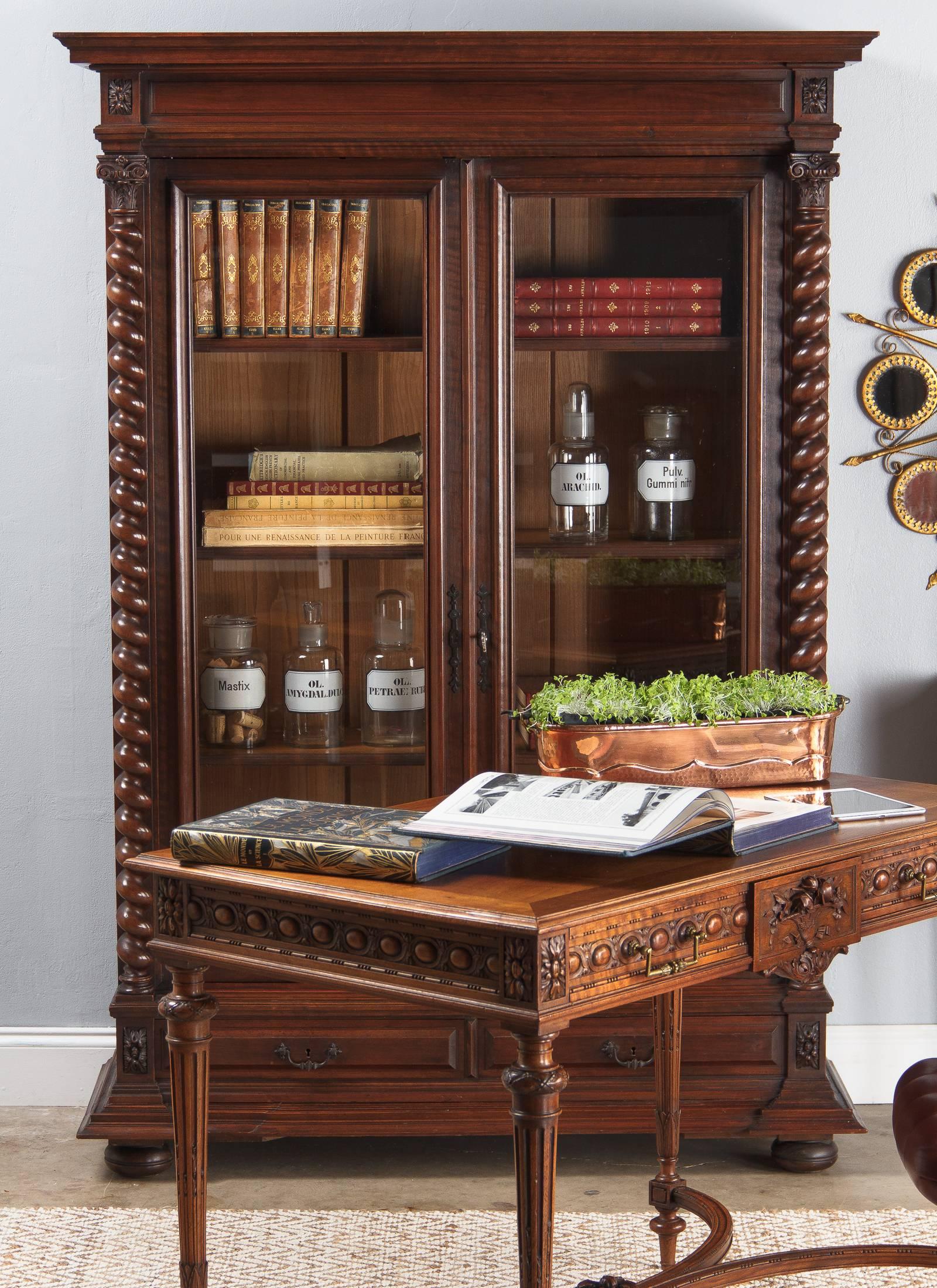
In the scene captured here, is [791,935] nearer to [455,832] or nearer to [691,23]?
[455,832]

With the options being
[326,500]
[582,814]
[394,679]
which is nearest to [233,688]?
[394,679]

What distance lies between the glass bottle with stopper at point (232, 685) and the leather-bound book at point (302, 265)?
0.63 m

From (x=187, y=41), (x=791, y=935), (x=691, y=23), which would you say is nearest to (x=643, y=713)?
(x=791, y=935)

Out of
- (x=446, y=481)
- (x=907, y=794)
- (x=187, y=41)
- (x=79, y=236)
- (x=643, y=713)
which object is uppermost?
(x=187, y=41)

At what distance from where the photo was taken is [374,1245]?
250cm

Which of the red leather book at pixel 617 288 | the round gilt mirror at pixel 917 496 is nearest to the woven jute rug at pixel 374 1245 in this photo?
the round gilt mirror at pixel 917 496

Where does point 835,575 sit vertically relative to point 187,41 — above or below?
below

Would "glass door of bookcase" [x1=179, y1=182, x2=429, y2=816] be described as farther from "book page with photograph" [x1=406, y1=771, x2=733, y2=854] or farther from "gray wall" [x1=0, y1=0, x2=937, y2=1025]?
"book page with photograph" [x1=406, y1=771, x2=733, y2=854]

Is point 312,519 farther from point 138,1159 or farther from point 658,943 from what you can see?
point 658,943

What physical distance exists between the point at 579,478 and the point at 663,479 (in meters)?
0.18

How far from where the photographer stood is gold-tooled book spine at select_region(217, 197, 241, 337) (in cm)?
270

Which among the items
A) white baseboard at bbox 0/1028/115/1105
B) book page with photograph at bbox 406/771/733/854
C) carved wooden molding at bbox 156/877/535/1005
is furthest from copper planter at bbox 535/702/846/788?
white baseboard at bbox 0/1028/115/1105

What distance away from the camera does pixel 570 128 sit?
2617mm

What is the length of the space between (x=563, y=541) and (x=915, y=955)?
142cm
